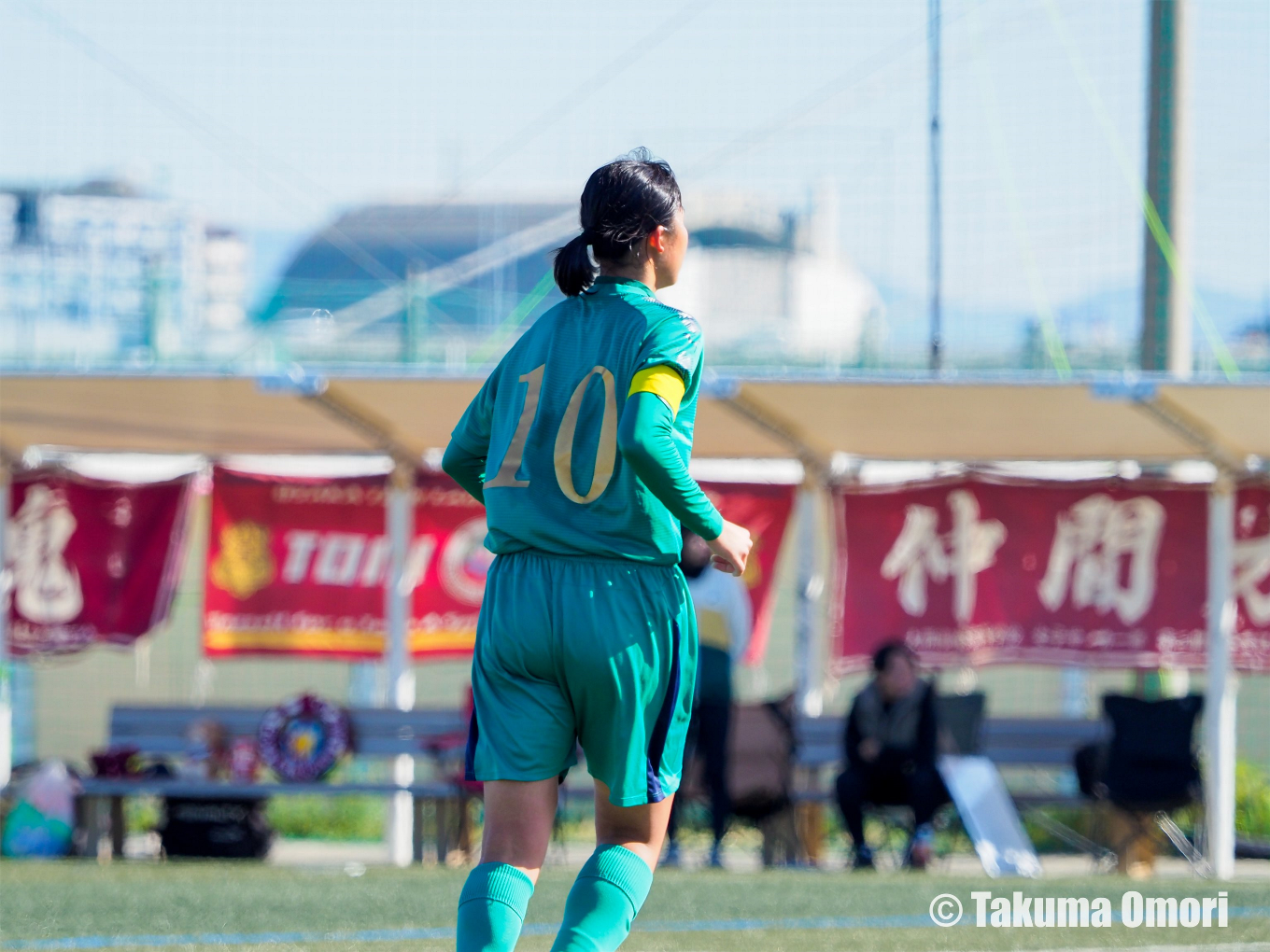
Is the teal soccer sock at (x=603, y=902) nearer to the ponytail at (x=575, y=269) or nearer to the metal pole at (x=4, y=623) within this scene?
the ponytail at (x=575, y=269)

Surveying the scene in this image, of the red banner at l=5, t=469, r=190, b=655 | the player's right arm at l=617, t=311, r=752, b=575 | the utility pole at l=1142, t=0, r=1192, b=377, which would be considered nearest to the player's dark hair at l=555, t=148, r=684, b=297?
the player's right arm at l=617, t=311, r=752, b=575

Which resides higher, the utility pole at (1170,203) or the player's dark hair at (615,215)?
the utility pole at (1170,203)

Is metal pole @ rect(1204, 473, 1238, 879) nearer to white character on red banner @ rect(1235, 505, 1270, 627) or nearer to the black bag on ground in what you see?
white character on red banner @ rect(1235, 505, 1270, 627)

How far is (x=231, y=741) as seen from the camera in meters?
10.3

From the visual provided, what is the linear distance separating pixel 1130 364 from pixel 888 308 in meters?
1.58

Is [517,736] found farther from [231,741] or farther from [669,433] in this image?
[231,741]

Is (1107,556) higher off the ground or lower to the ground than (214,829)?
higher

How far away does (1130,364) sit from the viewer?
10.3 m

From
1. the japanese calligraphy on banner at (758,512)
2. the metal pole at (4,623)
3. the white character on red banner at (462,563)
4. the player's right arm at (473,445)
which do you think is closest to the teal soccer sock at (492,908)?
the player's right arm at (473,445)

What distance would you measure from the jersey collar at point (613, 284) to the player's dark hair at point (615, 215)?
0.6 inches

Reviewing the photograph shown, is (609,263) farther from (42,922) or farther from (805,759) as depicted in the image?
(805,759)

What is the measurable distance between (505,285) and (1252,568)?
463 cm

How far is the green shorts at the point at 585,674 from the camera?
3010 millimetres

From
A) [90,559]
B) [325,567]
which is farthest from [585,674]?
[90,559]
